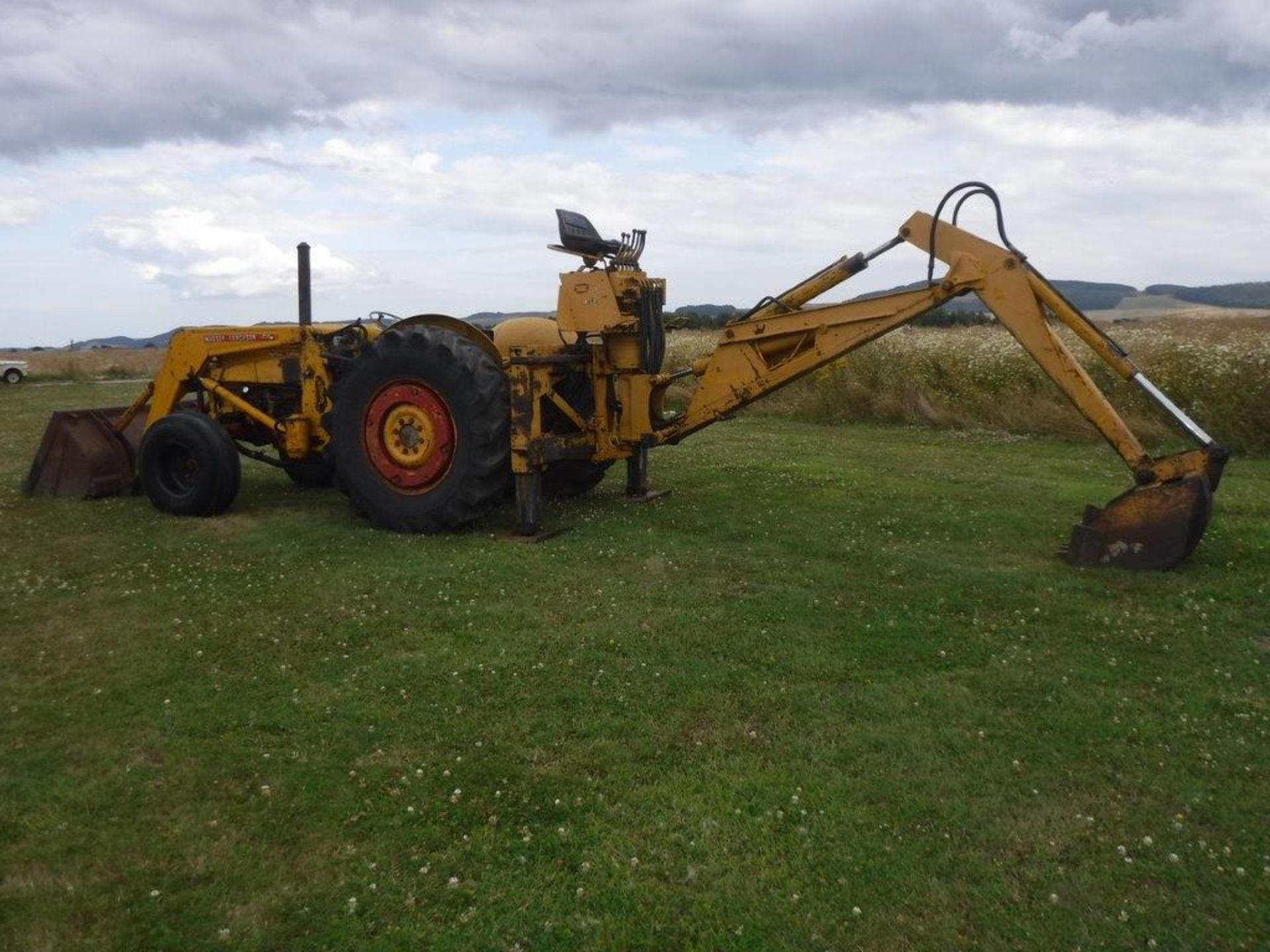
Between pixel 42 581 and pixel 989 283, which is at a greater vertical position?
pixel 989 283

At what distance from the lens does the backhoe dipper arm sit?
757 centimetres

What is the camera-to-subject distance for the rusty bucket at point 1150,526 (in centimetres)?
744

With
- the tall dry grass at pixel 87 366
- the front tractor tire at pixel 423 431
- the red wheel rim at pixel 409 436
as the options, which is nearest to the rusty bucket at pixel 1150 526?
the front tractor tire at pixel 423 431

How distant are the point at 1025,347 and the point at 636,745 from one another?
4922mm

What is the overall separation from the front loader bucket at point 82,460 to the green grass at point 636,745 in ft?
8.83

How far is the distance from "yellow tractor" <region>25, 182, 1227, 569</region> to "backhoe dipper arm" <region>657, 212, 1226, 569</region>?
0.01 meters

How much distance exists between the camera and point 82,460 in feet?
37.0

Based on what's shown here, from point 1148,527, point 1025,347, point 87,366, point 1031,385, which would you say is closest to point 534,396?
point 1025,347

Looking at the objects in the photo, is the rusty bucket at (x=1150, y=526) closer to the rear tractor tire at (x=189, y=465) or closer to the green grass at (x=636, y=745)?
the green grass at (x=636, y=745)

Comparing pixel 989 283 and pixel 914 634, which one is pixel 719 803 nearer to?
pixel 914 634

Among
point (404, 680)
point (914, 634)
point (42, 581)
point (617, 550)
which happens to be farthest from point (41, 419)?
point (914, 634)

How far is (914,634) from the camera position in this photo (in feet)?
21.1

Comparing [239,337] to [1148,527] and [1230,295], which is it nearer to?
[1148,527]

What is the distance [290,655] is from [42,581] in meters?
2.99
